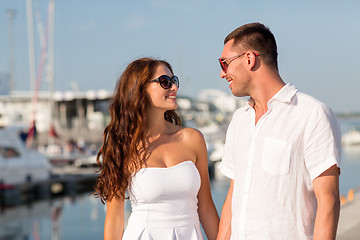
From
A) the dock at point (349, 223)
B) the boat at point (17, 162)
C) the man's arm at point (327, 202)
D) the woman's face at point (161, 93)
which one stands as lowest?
the boat at point (17, 162)

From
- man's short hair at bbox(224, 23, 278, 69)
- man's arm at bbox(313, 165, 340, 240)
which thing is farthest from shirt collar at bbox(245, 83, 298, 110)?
man's arm at bbox(313, 165, 340, 240)

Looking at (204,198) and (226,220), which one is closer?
(226,220)

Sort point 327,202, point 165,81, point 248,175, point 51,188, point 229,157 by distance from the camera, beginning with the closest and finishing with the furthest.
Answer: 1. point 327,202
2. point 248,175
3. point 229,157
4. point 165,81
5. point 51,188

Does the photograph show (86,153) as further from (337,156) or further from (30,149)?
(337,156)

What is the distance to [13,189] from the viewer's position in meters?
23.6

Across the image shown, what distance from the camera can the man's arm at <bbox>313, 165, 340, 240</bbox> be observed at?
2.09 meters

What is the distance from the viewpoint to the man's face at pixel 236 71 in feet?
7.86

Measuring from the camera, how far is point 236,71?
7.94ft

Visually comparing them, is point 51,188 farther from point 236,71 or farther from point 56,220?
point 236,71

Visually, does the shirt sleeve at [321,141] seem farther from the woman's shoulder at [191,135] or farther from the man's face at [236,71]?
the woman's shoulder at [191,135]

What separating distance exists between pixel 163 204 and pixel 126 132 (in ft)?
1.71

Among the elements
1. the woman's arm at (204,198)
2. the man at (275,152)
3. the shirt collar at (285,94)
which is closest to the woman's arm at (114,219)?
the woman's arm at (204,198)

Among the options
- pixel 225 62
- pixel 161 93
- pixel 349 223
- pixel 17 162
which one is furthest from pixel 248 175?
pixel 17 162

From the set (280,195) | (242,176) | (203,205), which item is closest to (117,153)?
(203,205)
